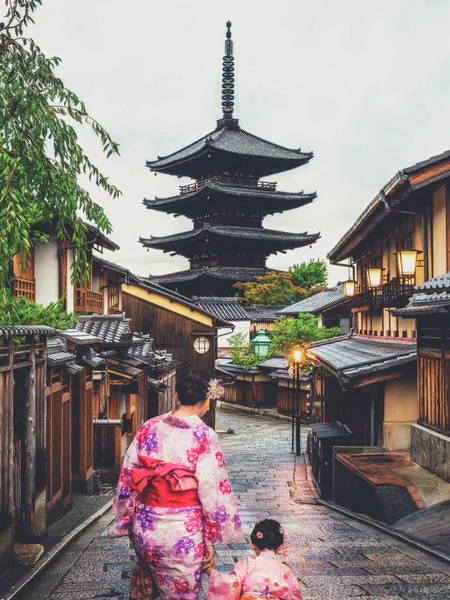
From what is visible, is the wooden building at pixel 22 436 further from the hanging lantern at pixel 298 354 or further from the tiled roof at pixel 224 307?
the tiled roof at pixel 224 307

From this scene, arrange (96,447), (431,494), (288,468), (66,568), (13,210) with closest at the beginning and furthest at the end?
(13,210)
(66,568)
(431,494)
(96,447)
(288,468)

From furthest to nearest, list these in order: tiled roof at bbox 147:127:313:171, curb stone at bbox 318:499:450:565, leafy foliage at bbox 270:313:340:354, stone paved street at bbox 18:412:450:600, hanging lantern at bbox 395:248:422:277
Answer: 1. tiled roof at bbox 147:127:313:171
2. leafy foliage at bbox 270:313:340:354
3. hanging lantern at bbox 395:248:422:277
4. curb stone at bbox 318:499:450:565
5. stone paved street at bbox 18:412:450:600

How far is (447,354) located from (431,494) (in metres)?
1.87

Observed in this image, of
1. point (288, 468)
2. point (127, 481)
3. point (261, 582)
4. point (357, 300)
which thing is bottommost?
point (288, 468)

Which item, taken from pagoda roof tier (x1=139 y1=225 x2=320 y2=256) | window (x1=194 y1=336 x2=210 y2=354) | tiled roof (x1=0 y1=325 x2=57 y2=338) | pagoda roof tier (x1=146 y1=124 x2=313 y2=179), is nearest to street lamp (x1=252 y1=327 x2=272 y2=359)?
pagoda roof tier (x1=139 y1=225 x2=320 y2=256)

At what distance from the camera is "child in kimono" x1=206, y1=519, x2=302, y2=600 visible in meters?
3.88

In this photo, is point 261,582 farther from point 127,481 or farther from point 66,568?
point 66,568

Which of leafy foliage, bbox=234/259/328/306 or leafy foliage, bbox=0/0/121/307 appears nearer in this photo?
leafy foliage, bbox=0/0/121/307

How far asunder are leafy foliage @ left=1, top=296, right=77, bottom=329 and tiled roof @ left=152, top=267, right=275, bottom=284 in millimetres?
32033

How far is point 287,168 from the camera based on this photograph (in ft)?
144

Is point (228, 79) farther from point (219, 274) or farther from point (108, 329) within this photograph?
point (108, 329)

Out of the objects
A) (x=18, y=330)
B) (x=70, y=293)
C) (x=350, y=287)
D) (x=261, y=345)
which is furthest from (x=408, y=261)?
(x=261, y=345)

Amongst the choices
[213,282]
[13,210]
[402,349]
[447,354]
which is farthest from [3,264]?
[213,282]

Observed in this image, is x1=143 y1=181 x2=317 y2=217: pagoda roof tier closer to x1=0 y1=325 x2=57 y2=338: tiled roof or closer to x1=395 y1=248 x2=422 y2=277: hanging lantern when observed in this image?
x1=395 y1=248 x2=422 y2=277: hanging lantern
